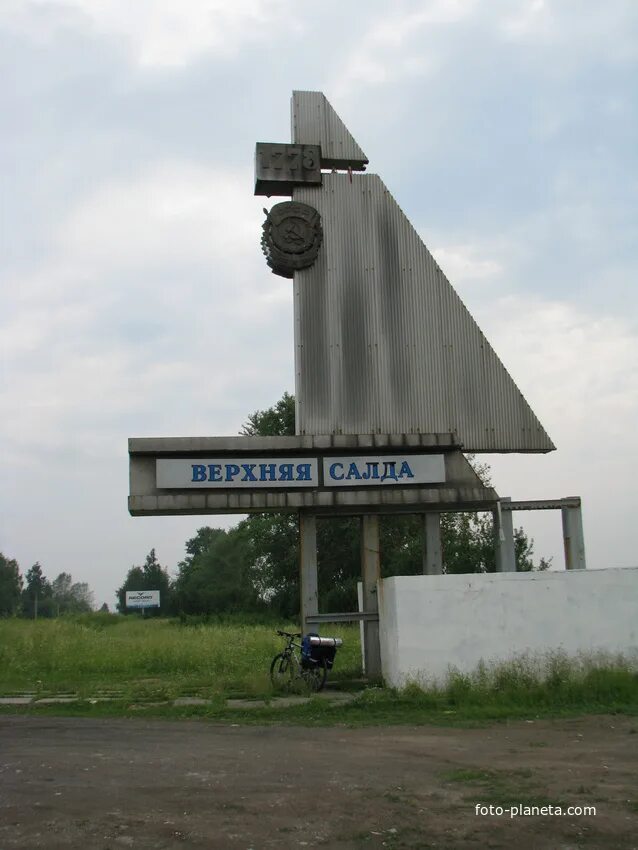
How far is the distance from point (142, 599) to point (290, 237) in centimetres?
8359

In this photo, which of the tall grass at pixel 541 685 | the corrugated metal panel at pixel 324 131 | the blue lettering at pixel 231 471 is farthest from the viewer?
the corrugated metal panel at pixel 324 131

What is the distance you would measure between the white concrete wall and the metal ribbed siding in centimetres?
324

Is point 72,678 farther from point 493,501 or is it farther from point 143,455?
point 493,501

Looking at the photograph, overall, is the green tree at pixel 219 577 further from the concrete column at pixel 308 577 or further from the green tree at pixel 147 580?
the concrete column at pixel 308 577

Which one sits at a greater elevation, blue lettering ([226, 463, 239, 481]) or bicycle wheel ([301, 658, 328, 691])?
blue lettering ([226, 463, 239, 481])

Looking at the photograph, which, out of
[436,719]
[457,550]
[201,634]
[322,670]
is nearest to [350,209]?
[322,670]

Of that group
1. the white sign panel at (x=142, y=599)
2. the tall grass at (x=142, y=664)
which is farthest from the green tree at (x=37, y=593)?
the tall grass at (x=142, y=664)

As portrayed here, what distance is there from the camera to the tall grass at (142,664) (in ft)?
53.2

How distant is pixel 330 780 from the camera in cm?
807

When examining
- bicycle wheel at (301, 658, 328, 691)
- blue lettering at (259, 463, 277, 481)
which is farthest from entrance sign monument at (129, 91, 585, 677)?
bicycle wheel at (301, 658, 328, 691)

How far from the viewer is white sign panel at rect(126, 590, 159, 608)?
93794 mm

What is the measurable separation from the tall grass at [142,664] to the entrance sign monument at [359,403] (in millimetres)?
2435

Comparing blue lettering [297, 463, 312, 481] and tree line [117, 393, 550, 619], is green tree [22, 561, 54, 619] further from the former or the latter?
blue lettering [297, 463, 312, 481]

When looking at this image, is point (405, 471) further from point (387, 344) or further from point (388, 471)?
point (387, 344)
